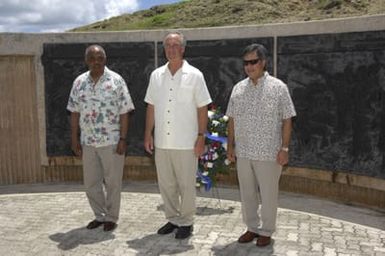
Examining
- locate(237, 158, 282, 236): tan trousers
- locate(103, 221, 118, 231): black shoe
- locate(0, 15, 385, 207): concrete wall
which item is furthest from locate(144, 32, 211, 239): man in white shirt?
locate(0, 15, 385, 207): concrete wall

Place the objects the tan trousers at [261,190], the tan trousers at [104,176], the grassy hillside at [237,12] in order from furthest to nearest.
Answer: the grassy hillside at [237,12] < the tan trousers at [104,176] < the tan trousers at [261,190]

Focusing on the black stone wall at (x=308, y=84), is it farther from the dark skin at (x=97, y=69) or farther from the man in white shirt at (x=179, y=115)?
the dark skin at (x=97, y=69)

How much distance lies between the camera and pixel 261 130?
4.64 metres

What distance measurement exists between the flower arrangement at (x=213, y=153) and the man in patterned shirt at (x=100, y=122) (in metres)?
1.36

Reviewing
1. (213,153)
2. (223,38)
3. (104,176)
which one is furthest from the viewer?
(223,38)

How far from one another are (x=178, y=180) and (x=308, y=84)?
253 cm

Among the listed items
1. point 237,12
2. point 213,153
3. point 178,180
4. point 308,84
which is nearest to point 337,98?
point 308,84

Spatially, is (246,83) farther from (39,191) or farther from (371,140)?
(39,191)

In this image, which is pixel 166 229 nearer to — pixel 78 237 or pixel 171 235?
pixel 171 235

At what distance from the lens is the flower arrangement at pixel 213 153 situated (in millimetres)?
6387

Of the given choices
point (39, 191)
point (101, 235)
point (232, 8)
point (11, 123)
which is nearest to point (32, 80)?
point (11, 123)

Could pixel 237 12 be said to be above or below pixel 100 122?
above

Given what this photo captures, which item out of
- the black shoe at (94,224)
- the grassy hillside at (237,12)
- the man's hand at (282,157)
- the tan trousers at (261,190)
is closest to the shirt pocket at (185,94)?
the tan trousers at (261,190)

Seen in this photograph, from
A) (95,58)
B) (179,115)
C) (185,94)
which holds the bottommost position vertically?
(179,115)
